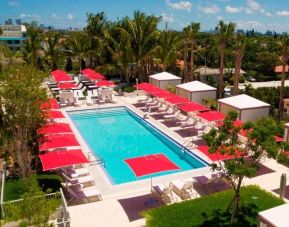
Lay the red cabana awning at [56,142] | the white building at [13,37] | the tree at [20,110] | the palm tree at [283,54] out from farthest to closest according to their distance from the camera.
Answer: the white building at [13,37] → the palm tree at [283,54] → the red cabana awning at [56,142] → the tree at [20,110]

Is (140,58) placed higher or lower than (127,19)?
lower

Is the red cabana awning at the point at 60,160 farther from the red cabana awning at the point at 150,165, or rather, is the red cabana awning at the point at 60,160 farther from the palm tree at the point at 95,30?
the palm tree at the point at 95,30

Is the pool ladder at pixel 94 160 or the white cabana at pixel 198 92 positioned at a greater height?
the white cabana at pixel 198 92

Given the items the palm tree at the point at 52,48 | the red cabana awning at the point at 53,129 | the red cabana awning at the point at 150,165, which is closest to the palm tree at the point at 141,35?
the palm tree at the point at 52,48

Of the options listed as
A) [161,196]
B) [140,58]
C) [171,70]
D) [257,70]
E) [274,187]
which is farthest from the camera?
[257,70]

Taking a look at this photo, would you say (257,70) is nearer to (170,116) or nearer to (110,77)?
(110,77)

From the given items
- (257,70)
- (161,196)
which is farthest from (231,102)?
(257,70)

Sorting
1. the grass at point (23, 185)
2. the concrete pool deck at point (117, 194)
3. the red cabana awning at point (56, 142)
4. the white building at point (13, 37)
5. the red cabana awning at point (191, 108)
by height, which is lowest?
the concrete pool deck at point (117, 194)
